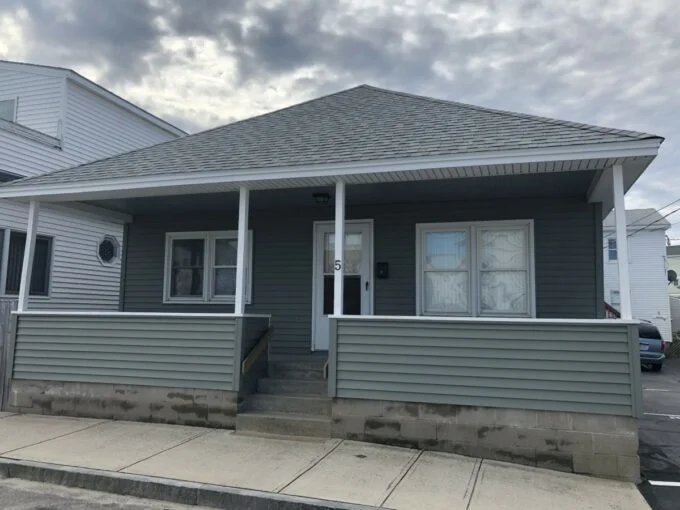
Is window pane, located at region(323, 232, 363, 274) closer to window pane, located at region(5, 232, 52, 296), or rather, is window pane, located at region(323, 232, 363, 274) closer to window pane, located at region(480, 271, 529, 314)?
window pane, located at region(480, 271, 529, 314)

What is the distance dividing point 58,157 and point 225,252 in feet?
21.6

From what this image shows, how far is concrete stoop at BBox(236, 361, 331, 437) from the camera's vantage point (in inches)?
244

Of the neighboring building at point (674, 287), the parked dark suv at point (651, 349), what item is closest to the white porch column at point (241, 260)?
the parked dark suv at point (651, 349)

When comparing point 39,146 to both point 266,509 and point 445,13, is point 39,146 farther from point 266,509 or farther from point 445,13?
point 266,509

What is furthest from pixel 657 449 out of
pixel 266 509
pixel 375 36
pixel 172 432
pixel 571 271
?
pixel 375 36

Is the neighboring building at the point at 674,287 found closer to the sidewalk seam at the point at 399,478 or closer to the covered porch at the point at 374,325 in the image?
the covered porch at the point at 374,325

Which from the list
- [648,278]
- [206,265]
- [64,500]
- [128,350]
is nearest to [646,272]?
[648,278]

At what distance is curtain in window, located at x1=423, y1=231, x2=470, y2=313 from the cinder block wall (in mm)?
2181

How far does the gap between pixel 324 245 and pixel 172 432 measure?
11.7ft

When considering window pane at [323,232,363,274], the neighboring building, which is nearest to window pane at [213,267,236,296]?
window pane at [323,232,363,274]

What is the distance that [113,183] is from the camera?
714 cm

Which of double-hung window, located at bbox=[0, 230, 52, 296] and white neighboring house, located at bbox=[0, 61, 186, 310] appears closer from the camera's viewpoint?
double-hung window, located at bbox=[0, 230, 52, 296]

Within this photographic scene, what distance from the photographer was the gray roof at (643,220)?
23703 millimetres

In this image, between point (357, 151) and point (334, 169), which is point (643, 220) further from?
point (334, 169)
